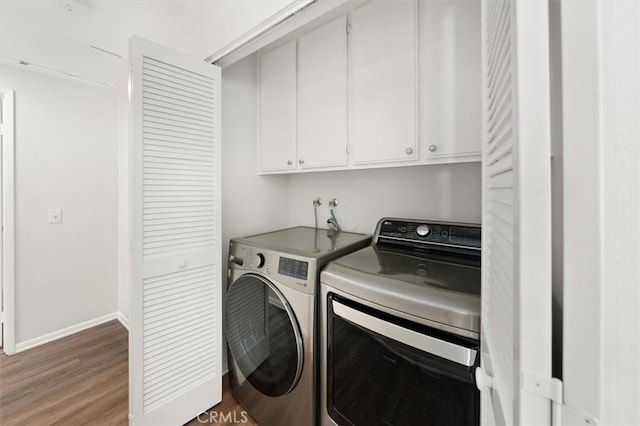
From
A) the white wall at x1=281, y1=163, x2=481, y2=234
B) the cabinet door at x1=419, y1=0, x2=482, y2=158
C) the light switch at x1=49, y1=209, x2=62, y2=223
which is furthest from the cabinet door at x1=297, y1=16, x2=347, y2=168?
the light switch at x1=49, y1=209, x2=62, y2=223

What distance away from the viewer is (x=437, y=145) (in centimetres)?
118

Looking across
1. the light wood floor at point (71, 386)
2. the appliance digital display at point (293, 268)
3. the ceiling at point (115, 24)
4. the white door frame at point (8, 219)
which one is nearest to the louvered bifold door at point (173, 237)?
the ceiling at point (115, 24)

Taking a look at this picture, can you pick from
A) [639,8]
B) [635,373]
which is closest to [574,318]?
[635,373]

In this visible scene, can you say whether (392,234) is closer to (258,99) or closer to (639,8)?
(639,8)

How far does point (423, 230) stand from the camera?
54.0 inches

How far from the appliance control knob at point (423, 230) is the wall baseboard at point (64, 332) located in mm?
3054

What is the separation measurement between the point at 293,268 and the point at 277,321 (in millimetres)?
316

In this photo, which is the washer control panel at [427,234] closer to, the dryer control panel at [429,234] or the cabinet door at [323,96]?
the dryer control panel at [429,234]

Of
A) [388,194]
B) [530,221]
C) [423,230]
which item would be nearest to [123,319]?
[388,194]

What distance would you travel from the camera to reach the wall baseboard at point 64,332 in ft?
6.83

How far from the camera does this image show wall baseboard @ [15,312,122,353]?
6.83 feet

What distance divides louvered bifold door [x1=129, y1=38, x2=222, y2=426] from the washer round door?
0.12 meters

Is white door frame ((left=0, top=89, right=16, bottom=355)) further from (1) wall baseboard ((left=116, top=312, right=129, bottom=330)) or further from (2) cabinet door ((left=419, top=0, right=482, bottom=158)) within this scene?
(2) cabinet door ((left=419, top=0, right=482, bottom=158))

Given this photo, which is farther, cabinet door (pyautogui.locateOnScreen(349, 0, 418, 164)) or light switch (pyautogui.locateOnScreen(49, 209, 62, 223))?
light switch (pyautogui.locateOnScreen(49, 209, 62, 223))
